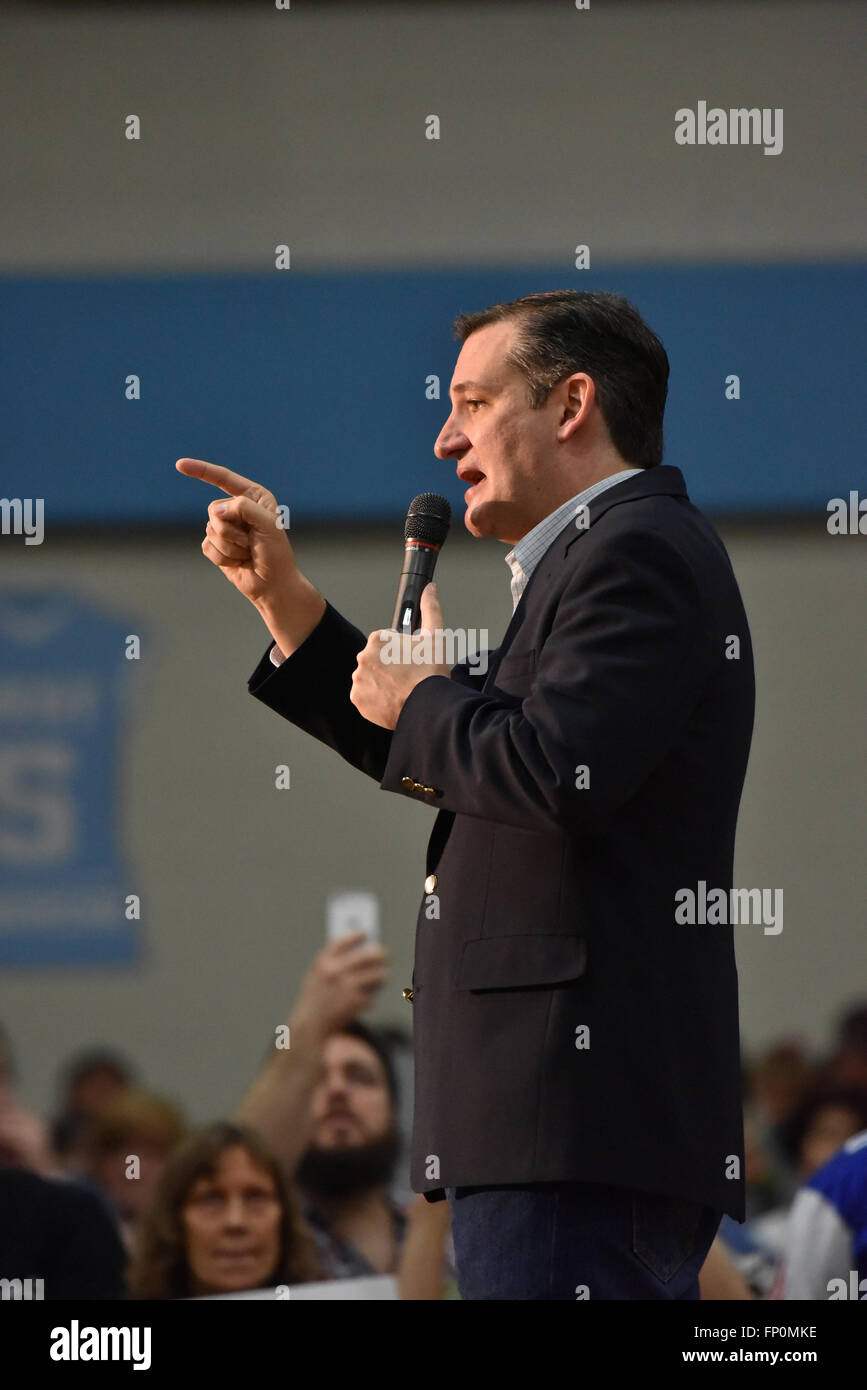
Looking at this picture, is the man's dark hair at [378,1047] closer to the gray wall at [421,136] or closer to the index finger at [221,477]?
the index finger at [221,477]

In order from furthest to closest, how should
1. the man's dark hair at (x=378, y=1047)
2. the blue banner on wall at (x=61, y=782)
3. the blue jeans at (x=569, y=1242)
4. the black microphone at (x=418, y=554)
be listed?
the blue banner on wall at (x=61, y=782), the man's dark hair at (x=378, y=1047), the black microphone at (x=418, y=554), the blue jeans at (x=569, y=1242)

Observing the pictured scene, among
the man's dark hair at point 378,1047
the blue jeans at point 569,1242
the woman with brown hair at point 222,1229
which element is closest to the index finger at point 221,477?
the blue jeans at point 569,1242

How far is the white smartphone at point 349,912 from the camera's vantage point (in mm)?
5543

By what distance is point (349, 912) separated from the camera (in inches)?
218

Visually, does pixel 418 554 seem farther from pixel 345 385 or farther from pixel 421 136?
pixel 421 136

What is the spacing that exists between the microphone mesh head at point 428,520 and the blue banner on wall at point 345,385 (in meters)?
3.44

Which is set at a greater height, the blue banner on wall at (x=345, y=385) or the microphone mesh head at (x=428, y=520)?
the blue banner on wall at (x=345, y=385)

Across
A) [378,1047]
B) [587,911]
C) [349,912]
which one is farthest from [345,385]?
[587,911]

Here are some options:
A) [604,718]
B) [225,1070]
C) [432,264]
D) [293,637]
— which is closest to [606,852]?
[604,718]

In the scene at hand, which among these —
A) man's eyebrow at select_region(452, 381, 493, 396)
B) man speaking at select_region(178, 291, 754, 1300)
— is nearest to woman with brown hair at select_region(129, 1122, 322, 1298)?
man speaking at select_region(178, 291, 754, 1300)

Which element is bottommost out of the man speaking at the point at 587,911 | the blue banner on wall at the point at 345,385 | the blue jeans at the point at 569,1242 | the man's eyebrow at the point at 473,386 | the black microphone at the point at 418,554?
the blue jeans at the point at 569,1242

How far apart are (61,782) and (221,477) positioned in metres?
3.79
